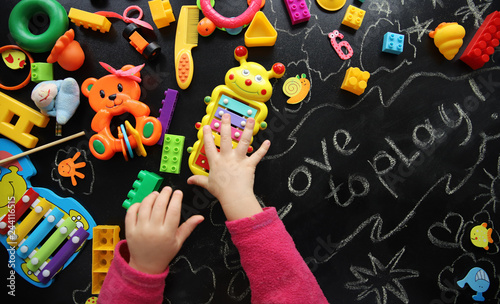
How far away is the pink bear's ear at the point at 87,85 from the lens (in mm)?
950

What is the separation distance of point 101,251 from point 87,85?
51 centimetres

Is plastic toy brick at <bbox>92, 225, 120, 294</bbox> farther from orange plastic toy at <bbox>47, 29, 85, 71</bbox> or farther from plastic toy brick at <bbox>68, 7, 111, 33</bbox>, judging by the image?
plastic toy brick at <bbox>68, 7, 111, 33</bbox>

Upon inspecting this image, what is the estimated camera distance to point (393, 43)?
950 mm

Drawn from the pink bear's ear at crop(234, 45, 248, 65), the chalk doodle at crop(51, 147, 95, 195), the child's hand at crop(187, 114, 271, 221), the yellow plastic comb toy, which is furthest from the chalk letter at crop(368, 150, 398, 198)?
the chalk doodle at crop(51, 147, 95, 195)

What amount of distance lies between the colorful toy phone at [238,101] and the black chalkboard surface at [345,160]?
5cm

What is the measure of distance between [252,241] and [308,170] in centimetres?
34

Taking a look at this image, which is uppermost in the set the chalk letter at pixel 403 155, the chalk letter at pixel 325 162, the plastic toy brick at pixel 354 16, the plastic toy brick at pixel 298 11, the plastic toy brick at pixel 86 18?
the plastic toy brick at pixel 354 16

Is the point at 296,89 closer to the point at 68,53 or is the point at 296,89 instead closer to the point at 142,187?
the point at 142,187

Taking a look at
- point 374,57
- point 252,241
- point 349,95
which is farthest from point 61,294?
point 374,57

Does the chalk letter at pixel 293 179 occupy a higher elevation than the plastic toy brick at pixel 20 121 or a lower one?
higher

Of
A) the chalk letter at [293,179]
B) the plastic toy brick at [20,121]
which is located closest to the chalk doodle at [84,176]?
the plastic toy brick at [20,121]

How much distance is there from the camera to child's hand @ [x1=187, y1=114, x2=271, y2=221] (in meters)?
0.71

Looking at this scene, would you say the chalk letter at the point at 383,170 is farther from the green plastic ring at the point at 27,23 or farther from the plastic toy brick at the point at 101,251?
the green plastic ring at the point at 27,23

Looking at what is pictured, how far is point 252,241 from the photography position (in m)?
0.69
